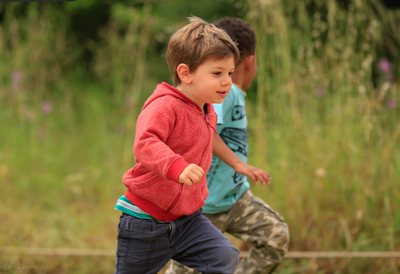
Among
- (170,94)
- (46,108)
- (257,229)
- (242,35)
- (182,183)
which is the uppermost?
(242,35)

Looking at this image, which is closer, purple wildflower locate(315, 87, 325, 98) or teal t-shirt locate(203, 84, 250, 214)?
teal t-shirt locate(203, 84, 250, 214)

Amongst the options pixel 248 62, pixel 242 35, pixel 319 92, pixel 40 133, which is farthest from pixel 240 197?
pixel 40 133

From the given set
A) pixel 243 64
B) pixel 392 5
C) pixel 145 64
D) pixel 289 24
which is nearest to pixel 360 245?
pixel 243 64

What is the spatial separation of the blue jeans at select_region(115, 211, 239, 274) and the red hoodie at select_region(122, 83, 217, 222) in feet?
0.16

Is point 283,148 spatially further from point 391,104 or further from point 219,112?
point 219,112

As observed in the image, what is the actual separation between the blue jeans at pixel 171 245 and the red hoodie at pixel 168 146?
2.0 inches

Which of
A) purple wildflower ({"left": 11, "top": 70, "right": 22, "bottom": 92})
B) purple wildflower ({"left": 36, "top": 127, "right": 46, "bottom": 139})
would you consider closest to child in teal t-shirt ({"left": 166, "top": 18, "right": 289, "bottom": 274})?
purple wildflower ({"left": 36, "top": 127, "right": 46, "bottom": 139})

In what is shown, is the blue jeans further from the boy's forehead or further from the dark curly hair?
the dark curly hair

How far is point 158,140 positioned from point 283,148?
1.96 metres

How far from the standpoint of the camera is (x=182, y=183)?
1.51 meters

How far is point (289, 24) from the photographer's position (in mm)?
3670

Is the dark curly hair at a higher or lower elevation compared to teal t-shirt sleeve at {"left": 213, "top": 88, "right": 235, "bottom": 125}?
higher

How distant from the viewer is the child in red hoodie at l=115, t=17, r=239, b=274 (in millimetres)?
1578

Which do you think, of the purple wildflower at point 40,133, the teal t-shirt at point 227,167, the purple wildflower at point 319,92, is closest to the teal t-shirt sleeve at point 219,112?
the teal t-shirt at point 227,167
